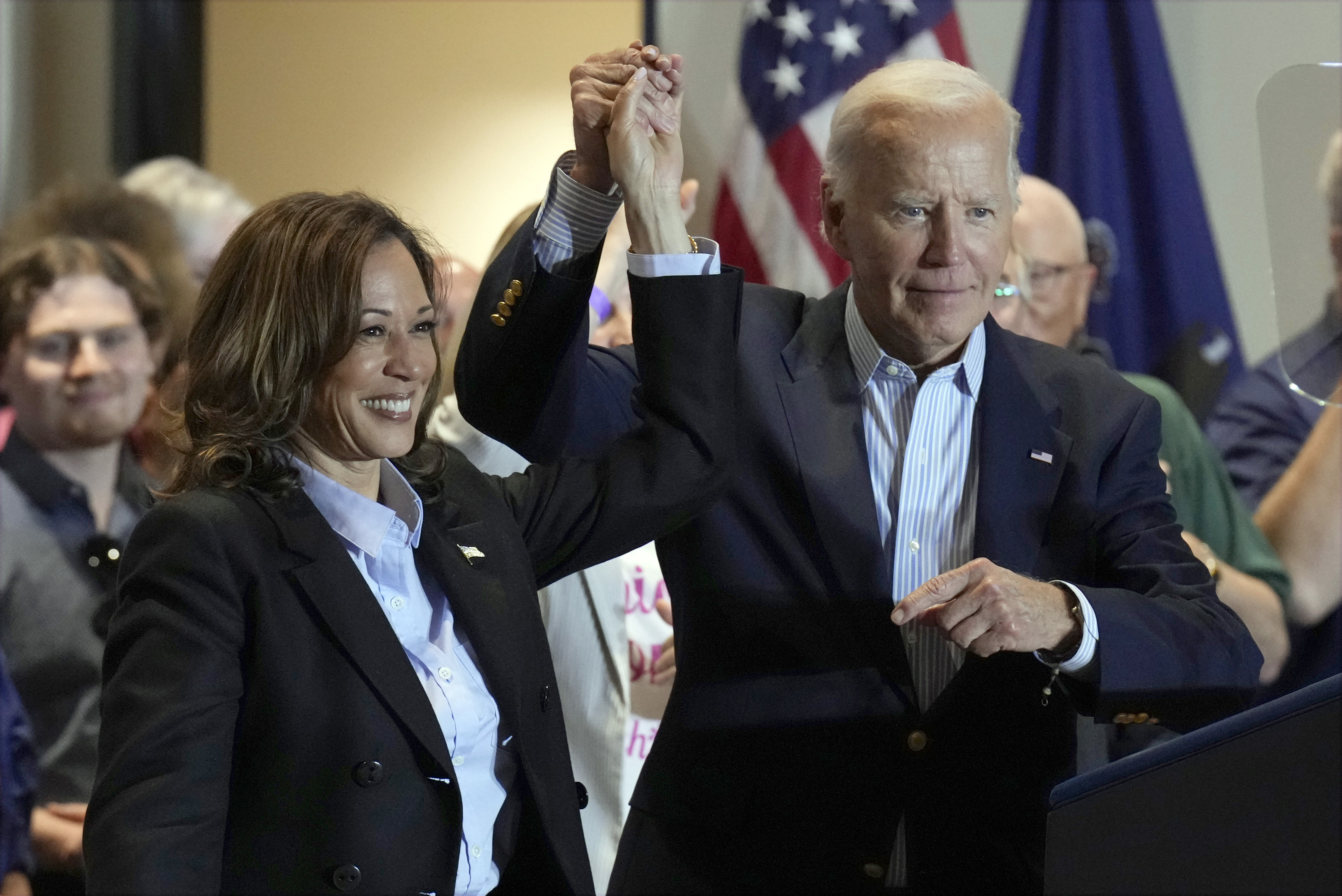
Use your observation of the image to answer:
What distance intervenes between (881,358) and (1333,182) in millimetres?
591

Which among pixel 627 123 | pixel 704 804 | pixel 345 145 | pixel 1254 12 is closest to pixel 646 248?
pixel 627 123

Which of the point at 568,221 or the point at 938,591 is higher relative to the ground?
the point at 568,221

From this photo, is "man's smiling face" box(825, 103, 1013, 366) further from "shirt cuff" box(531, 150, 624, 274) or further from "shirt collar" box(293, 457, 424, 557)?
"shirt collar" box(293, 457, 424, 557)

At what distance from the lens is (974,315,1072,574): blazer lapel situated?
1604 mm

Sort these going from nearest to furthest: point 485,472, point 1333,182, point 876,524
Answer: point 876,524 → point 1333,182 → point 485,472

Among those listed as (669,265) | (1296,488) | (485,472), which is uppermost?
(669,265)

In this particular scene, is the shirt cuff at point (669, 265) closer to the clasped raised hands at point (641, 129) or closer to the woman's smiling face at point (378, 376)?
the clasped raised hands at point (641, 129)

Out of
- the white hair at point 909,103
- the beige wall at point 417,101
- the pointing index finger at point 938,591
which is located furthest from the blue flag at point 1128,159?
the pointing index finger at point 938,591

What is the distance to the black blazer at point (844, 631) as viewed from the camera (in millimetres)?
1564

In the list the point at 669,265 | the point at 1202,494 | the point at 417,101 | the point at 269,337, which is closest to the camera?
the point at 269,337

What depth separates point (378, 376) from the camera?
1.42 metres

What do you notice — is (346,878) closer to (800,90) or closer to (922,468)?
(922,468)

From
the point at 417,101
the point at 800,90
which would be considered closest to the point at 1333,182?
the point at 800,90

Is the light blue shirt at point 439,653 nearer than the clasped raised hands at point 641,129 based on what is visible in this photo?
Yes
